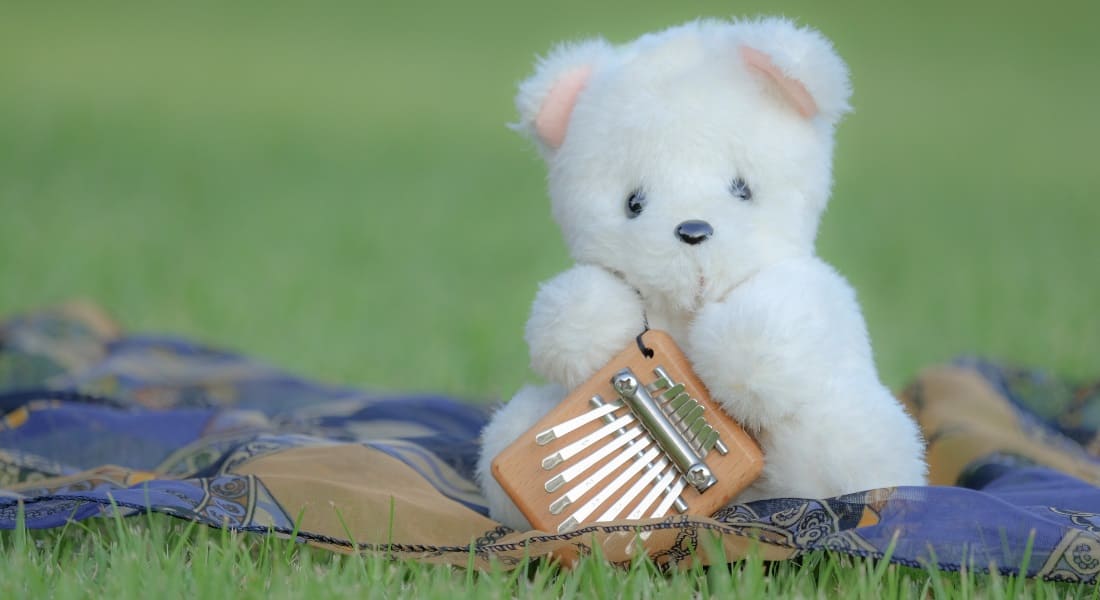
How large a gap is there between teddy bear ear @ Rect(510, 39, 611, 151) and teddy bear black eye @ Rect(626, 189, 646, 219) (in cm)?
17

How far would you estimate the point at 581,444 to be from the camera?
4.66 ft

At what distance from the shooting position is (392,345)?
3.35 m

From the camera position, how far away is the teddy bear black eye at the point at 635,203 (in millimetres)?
1531

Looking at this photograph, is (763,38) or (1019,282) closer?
(763,38)

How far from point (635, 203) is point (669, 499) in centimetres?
38

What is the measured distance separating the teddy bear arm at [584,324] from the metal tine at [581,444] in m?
0.08

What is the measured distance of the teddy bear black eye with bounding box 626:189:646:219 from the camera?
5.02ft

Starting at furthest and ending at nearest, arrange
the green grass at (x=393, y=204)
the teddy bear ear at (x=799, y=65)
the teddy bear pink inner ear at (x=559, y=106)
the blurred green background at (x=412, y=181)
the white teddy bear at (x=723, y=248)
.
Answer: the blurred green background at (x=412, y=181), the green grass at (x=393, y=204), the teddy bear pink inner ear at (x=559, y=106), the teddy bear ear at (x=799, y=65), the white teddy bear at (x=723, y=248)

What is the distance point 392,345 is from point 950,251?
253cm

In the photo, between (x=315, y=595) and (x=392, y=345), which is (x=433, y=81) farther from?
(x=315, y=595)

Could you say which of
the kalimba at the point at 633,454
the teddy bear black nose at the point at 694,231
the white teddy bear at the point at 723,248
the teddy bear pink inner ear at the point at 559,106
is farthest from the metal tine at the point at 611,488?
Answer: the teddy bear pink inner ear at the point at 559,106

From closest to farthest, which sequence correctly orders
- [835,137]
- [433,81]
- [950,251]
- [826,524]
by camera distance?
[826,524]
[835,137]
[950,251]
[433,81]

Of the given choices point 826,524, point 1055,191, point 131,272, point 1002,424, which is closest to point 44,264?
point 131,272

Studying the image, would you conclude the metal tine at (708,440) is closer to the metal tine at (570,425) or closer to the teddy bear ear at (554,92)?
the metal tine at (570,425)
